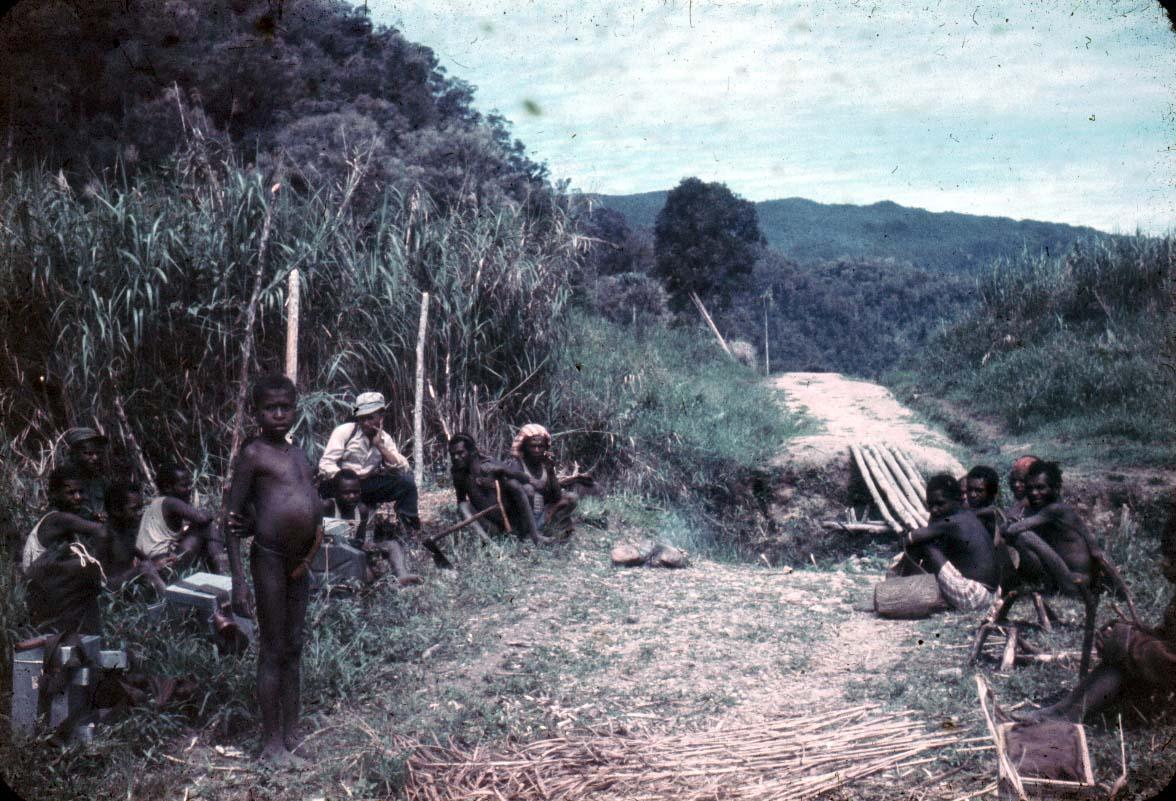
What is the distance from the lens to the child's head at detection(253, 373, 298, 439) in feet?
10.8

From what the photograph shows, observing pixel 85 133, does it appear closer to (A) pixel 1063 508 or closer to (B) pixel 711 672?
(B) pixel 711 672

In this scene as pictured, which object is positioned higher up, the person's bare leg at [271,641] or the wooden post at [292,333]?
the wooden post at [292,333]

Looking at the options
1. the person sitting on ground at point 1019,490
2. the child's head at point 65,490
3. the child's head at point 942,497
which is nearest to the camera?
the child's head at point 65,490

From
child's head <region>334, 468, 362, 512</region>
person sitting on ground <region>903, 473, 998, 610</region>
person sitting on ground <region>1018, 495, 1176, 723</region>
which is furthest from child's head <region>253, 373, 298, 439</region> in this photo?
person sitting on ground <region>903, 473, 998, 610</region>

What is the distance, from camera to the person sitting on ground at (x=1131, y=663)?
3080 mm

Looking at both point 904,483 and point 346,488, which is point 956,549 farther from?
point 346,488

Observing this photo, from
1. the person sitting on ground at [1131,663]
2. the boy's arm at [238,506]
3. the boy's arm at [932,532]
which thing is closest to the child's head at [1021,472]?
the boy's arm at [932,532]

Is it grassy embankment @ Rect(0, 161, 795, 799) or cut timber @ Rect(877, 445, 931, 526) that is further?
cut timber @ Rect(877, 445, 931, 526)

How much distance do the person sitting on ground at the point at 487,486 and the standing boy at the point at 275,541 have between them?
2.73 meters

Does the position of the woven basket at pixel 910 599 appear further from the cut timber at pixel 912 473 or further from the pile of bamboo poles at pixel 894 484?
the cut timber at pixel 912 473

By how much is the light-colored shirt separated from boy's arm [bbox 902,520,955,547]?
11.0 feet

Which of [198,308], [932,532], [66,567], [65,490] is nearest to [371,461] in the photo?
[198,308]

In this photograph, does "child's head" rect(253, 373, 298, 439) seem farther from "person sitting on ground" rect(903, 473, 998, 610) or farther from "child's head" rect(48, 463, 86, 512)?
"person sitting on ground" rect(903, 473, 998, 610)

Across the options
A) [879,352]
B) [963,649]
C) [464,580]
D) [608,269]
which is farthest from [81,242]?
[879,352]
